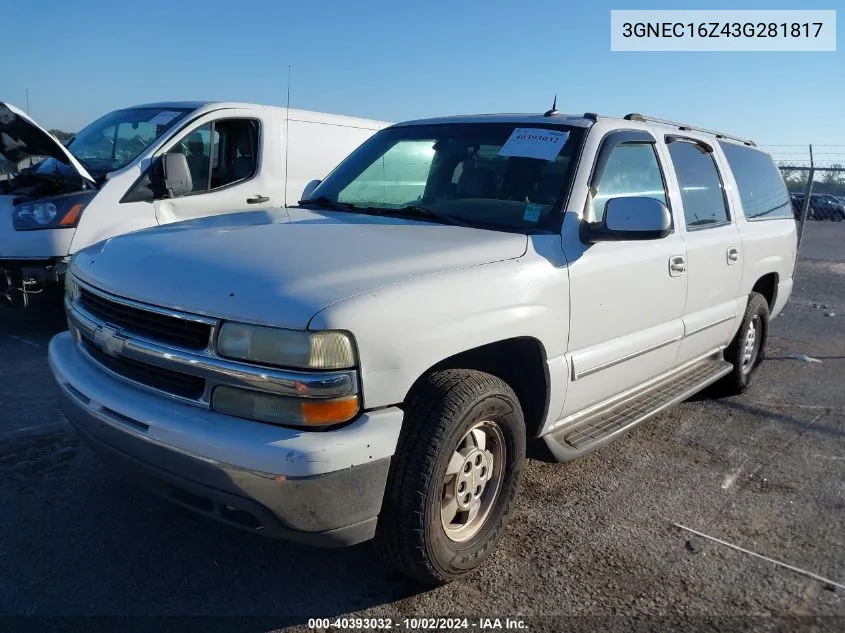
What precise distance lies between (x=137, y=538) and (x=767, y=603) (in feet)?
8.51

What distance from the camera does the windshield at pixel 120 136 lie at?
6852 millimetres

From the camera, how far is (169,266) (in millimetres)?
2631

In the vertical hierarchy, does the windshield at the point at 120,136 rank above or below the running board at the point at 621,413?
above

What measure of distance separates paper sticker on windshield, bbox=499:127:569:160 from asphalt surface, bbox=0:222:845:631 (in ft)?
5.60

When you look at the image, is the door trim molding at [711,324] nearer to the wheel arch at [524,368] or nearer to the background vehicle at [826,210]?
the wheel arch at [524,368]

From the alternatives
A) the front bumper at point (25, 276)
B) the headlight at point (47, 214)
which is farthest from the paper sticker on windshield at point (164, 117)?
the front bumper at point (25, 276)

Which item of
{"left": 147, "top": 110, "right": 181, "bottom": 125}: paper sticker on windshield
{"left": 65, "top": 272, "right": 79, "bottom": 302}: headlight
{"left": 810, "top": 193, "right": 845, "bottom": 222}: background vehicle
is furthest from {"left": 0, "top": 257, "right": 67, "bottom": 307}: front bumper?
{"left": 810, "top": 193, "right": 845, "bottom": 222}: background vehicle

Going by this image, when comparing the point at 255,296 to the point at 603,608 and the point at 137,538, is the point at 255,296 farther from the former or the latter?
the point at 603,608

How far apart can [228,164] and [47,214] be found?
190 centimetres

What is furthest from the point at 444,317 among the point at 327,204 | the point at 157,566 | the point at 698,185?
the point at 698,185

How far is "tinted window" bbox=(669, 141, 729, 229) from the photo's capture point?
13.8ft

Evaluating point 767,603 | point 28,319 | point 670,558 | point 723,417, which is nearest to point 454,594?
point 670,558

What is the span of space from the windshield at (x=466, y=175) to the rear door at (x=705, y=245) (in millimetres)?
978

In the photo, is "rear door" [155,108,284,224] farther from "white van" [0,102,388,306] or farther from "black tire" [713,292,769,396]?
"black tire" [713,292,769,396]
